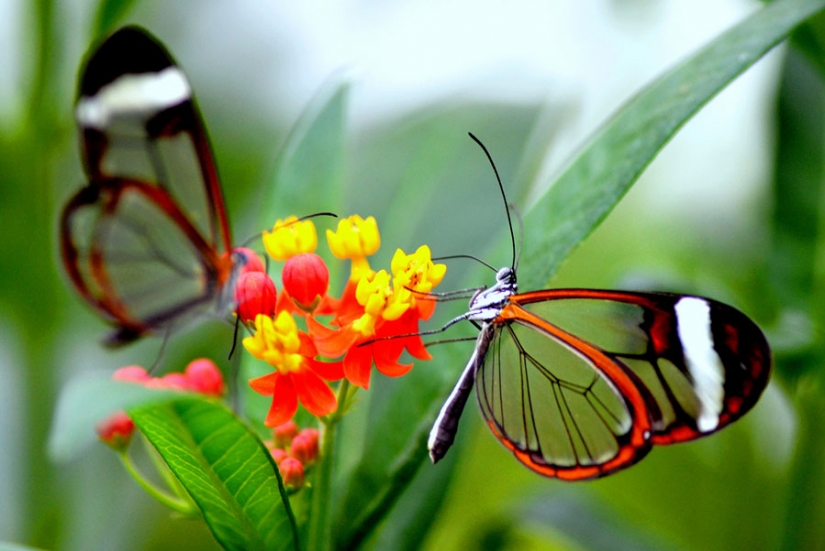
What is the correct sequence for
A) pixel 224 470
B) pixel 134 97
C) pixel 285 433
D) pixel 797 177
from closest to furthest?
pixel 224 470, pixel 285 433, pixel 134 97, pixel 797 177

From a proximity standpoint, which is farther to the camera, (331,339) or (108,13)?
(108,13)

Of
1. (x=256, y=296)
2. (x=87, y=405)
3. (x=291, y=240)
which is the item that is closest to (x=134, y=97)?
(x=291, y=240)

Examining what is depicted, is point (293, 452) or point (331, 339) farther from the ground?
point (331, 339)

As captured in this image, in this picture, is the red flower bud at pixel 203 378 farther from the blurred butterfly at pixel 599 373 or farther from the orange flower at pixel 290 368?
the blurred butterfly at pixel 599 373

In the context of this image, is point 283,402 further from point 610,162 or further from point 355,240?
→ point 610,162

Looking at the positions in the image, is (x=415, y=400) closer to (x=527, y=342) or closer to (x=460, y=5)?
(x=527, y=342)

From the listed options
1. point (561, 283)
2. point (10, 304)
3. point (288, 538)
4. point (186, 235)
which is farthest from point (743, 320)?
point (10, 304)

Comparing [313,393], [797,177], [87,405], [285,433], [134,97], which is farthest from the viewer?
[797,177]
